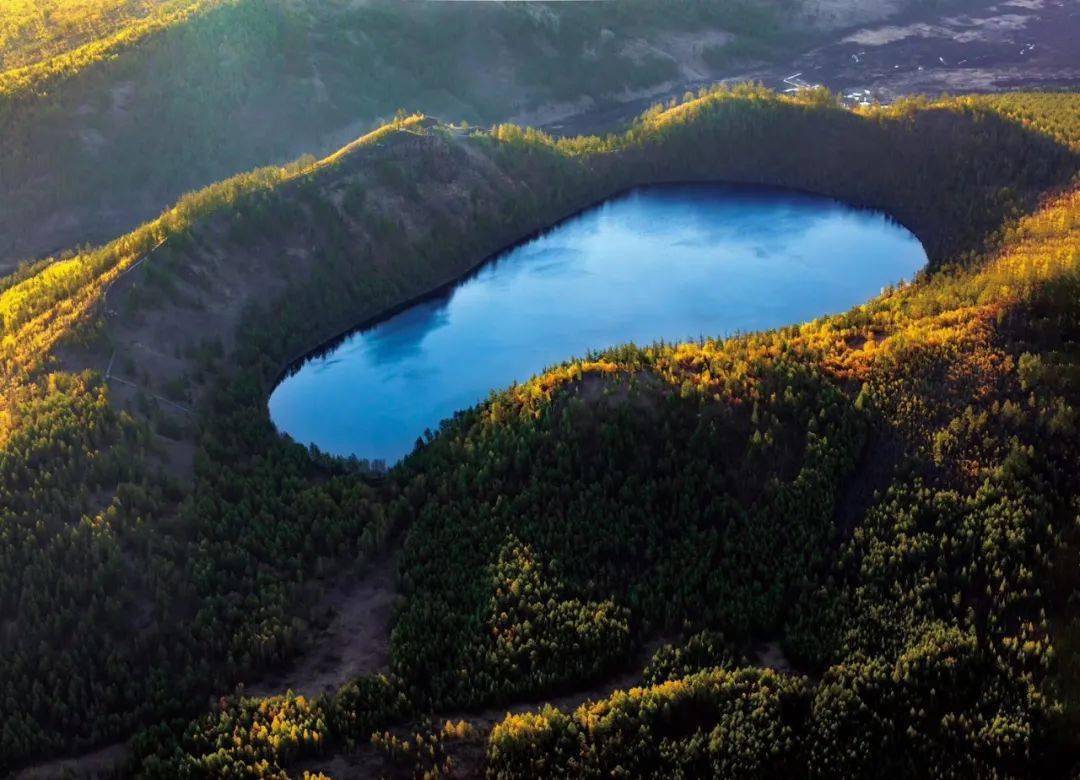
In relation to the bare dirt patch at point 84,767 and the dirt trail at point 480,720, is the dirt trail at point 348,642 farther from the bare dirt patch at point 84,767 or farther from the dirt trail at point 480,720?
the bare dirt patch at point 84,767

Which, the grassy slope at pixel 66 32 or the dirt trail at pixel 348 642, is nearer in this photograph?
the dirt trail at pixel 348 642

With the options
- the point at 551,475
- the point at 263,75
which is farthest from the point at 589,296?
the point at 263,75

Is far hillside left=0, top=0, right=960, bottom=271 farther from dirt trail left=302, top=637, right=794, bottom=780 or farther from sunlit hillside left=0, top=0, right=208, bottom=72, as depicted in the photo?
dirt trail left=302, top=637, right=794, bottom=780

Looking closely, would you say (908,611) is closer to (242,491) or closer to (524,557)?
(524,557)

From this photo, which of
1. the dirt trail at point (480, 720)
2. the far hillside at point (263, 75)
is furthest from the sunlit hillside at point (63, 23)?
the dirt trail at point (480, 720)

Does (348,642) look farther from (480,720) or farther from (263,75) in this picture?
(263,75)
